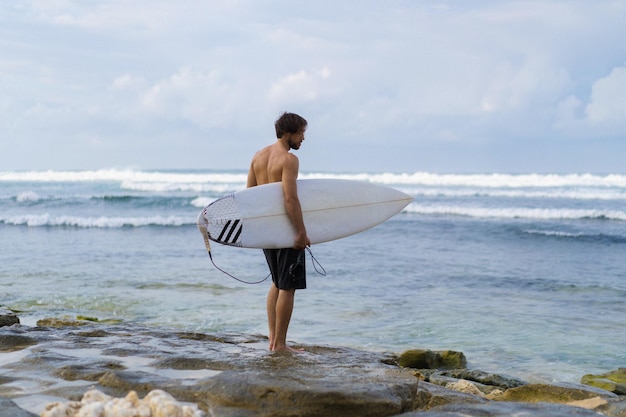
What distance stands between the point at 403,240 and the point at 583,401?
12699 millimetres

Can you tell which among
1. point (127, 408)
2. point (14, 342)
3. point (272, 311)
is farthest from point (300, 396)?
point (14, 342)

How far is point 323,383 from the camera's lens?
3.63 meters

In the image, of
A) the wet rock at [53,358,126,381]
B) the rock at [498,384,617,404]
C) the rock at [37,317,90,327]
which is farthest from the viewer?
the rock at [37,317,90,327]

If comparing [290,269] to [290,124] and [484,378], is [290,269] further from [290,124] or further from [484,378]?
[484,378]

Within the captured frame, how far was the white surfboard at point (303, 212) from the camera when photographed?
516cm

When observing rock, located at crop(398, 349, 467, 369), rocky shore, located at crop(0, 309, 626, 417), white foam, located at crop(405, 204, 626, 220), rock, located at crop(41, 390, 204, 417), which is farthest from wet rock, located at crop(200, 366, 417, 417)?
white foam, located at crop(405, 204, 626, 220)

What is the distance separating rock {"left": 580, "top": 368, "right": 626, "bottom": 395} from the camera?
5.23 metres

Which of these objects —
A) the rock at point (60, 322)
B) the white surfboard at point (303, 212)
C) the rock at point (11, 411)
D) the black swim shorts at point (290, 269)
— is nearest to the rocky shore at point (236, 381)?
the rock at point (11, 411)

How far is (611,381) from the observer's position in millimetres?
5383

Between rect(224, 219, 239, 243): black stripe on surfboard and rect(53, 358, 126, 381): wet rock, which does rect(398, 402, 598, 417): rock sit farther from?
rect(224, 219, 239, 243): black stripe on surfboard

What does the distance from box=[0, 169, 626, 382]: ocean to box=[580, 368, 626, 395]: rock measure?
28cm

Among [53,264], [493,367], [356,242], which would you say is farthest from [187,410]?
[356,242]

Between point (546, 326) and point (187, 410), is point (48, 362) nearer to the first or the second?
point (187, 410)

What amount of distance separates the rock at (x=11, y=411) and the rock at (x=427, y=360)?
3580mm
